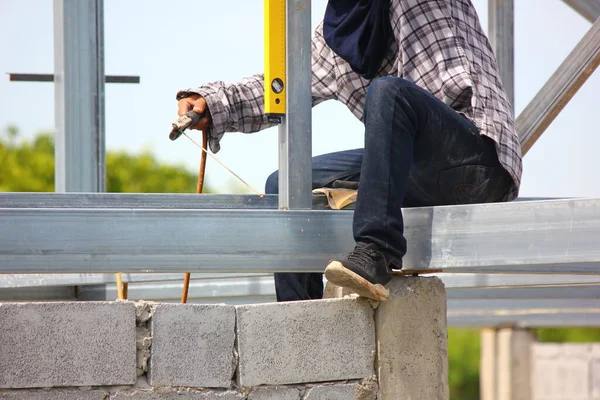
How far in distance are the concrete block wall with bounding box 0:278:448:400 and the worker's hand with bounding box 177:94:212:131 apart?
731 millimetres

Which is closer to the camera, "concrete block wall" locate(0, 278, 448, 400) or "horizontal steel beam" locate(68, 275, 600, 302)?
"concrete block wall" locate(0, 278, 448, 400)

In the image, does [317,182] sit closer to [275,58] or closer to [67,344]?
[275,58]

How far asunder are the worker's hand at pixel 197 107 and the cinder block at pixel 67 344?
79cm

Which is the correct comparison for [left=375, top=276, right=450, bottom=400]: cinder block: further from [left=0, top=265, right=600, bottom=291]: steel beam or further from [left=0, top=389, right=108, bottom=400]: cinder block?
[left=0, top=265, right=600, bottom=291]: steel beam

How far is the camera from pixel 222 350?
10.4ft

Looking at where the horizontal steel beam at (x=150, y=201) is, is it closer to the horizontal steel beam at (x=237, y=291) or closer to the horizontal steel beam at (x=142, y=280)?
the horizontal steel beam at (x=142, y=280)

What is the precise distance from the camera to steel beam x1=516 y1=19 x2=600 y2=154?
172 inches

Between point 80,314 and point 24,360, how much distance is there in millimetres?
204

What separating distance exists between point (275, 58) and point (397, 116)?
41cm

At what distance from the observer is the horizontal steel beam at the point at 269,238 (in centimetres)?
288

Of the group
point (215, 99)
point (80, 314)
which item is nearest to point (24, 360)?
point (80, 314)

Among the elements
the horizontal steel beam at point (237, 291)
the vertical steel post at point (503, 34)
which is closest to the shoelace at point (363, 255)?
the horizontal steel beam at point (237, 291)

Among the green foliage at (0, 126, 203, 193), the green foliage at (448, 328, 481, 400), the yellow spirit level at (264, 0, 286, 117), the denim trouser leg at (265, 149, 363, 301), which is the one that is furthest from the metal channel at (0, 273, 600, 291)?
the green foliage at (0, 126, 203, 193)

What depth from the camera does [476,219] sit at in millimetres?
3072
